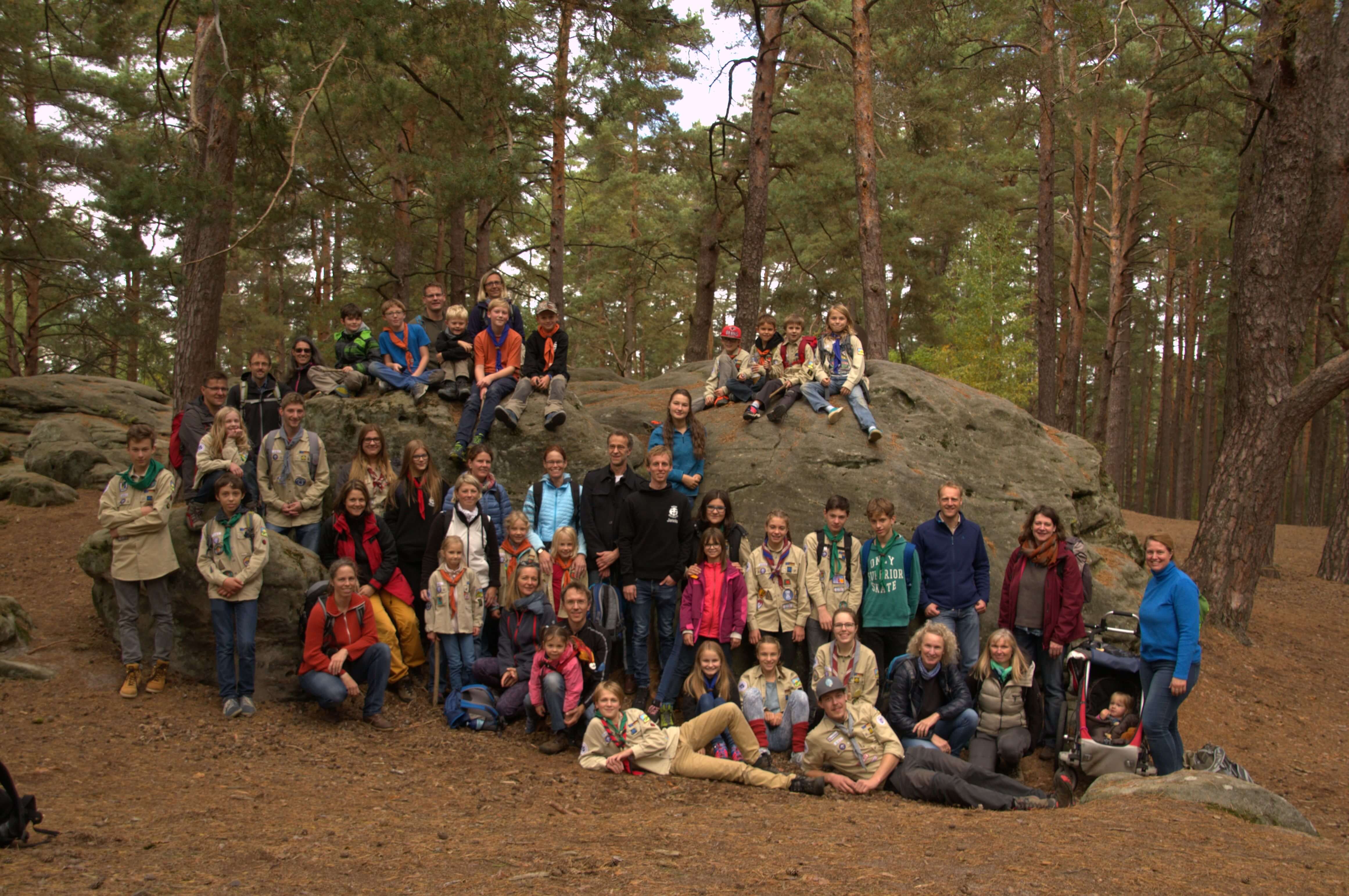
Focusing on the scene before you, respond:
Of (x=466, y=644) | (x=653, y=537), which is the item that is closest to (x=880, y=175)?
(x=653, y=537)

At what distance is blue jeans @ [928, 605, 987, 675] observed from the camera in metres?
7.23

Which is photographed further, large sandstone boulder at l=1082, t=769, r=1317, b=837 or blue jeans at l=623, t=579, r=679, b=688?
blue jeans at l=623, t=579, r=679, b=688

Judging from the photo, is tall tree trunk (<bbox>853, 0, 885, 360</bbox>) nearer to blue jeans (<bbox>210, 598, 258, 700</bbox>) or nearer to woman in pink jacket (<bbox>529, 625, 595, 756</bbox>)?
woman in pink jacket (<bbox>529, 625, 595, 756</bbox>)

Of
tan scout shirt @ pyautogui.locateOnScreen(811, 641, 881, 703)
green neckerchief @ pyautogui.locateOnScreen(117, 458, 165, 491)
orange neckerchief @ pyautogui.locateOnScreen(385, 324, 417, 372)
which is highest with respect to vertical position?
orange neckerchief @ pyautogui.locateOnScreen(385, 324, 417, 372)

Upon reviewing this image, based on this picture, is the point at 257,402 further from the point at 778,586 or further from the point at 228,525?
the point at 778,586

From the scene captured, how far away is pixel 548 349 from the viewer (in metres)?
9.32

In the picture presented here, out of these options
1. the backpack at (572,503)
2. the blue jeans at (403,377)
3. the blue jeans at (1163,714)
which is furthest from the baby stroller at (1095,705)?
the blue jeans at (403,377)

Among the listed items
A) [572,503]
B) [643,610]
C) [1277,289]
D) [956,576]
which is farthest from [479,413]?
[1277,289]

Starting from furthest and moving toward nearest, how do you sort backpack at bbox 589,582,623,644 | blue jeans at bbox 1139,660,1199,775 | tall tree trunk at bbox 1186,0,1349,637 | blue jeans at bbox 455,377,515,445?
tall tree trunk at bbox 1186,0,1349,637, blue jeans at bbox 455,377,515,445, backpack at bbox 589,582,623,644, blue jeans at bbox 1139,660,1199,775

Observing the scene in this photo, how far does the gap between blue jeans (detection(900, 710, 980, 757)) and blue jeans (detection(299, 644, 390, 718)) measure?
155 inches

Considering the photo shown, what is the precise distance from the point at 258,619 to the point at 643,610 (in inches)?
119

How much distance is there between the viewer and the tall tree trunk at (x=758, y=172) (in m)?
13.4

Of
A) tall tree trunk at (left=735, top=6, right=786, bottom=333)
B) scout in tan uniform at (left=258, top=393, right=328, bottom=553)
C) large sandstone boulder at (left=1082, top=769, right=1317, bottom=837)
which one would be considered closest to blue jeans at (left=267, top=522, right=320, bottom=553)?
scout in tan uniform at (left=258, top=393, right=328, bottom=553)

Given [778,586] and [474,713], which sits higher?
[778,586]
